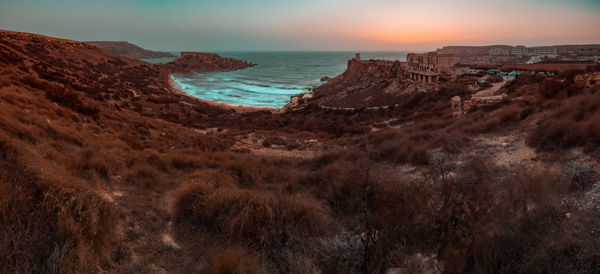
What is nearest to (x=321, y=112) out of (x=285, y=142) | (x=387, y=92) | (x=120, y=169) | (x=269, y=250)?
(x=387, y=92)

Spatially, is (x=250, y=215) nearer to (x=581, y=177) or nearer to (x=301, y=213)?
(x=301, y=213)

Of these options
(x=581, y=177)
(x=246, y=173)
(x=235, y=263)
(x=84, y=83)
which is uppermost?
(x=84, y=83)

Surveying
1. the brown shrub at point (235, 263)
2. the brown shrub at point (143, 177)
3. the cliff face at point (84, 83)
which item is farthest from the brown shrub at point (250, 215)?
the cliff face at point (84, 83)

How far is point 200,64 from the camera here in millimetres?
110812

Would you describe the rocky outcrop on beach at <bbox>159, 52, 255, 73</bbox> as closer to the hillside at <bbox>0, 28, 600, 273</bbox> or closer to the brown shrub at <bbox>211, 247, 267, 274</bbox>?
the hillside at <bbox>0, 28, 600, 273</bbox>

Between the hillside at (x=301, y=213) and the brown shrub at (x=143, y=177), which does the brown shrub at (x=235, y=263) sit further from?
the brown shrub at (x=143, y=177)

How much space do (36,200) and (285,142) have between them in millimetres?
12409

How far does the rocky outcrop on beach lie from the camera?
100181 mm

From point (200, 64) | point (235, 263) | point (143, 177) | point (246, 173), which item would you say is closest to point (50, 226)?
point (235, 263)

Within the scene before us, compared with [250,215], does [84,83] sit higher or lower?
higher

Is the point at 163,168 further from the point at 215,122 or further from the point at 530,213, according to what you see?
the point at 215,122

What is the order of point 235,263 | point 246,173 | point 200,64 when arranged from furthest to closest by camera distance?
point 200,64 → point 246,173 → point 235,263

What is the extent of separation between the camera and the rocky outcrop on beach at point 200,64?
10018 cm

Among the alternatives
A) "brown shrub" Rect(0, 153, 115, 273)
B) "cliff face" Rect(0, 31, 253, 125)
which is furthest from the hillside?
"cliff face" Rect(0, 31, 253, 125)
